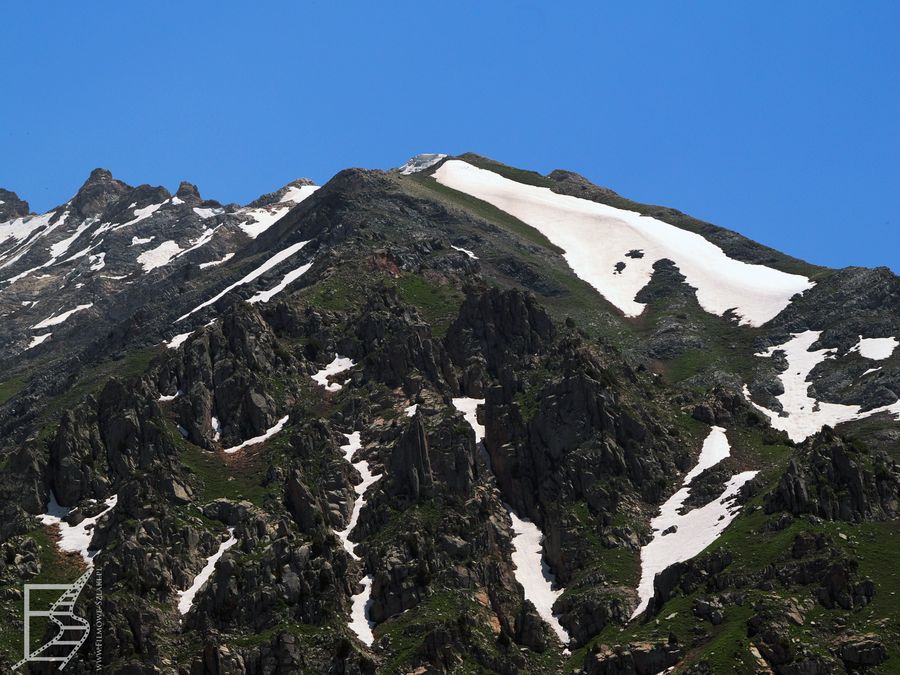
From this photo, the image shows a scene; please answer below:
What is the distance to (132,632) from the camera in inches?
4363

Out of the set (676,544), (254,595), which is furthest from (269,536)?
(676,544)

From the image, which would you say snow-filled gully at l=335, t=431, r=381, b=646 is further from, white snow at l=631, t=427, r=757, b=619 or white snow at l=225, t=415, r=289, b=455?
white snow at l=631, t=427, r=757, b=619

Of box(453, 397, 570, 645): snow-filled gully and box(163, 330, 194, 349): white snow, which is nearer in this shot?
box(453, 397, 570, 645): snow-filled gully

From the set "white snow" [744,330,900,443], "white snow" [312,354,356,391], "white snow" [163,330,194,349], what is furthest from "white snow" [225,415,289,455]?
"white snow" [744,330,900,443]

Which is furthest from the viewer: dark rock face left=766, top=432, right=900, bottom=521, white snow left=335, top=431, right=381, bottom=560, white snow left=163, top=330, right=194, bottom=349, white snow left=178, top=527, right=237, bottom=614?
A: white snow left=163, top=330, right=194, bottom=349

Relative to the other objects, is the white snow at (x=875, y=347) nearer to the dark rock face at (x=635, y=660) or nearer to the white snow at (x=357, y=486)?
the white snow at (x=357, y=486)

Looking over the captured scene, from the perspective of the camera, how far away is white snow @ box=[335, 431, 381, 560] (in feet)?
438

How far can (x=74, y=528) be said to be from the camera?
13225 cm

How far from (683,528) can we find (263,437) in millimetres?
53151

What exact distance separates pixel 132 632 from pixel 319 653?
17.4 meters

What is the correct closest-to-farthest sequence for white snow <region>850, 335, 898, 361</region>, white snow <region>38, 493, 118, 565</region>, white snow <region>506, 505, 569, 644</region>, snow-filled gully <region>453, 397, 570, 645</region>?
snow-filled gully <region>453, 397, 570, 645</region>
white snow <region>506, 505, 569, 644</region>
white snow <region>38, 493, 118, 565</region>
white snow <region>850, 335, 898, 361</region>

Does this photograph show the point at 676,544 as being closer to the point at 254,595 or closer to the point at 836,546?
the point at 836,546

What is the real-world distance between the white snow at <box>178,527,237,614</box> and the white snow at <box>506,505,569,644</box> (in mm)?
31742

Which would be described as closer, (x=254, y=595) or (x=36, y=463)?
(x=254, y=595)
